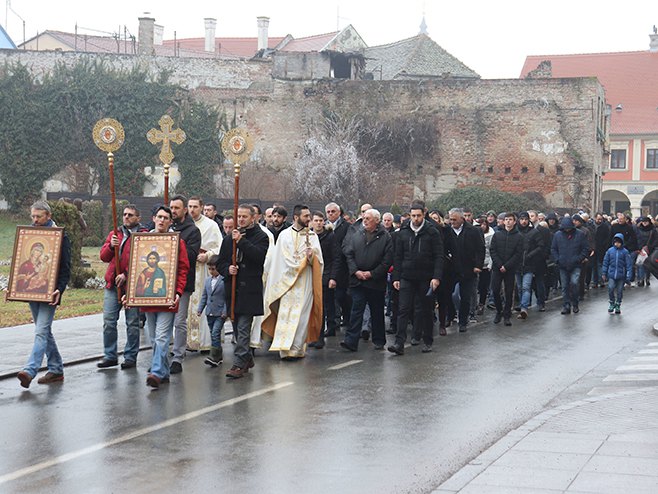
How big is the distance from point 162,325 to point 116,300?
52.6 inches

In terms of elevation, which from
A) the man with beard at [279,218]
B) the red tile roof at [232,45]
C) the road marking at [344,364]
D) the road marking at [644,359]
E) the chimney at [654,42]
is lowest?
the road marking at [344,364]

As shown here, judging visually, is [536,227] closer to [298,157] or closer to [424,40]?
[298,157]

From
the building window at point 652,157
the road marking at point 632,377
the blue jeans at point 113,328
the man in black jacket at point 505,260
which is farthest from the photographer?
the building window at point 652,157

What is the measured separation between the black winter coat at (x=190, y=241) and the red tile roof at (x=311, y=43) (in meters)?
57.7

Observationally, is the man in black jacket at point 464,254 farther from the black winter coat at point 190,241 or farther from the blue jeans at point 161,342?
the blue jeans at point 161,342

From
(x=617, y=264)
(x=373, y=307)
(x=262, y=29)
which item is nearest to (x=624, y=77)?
(x=262, y=29)

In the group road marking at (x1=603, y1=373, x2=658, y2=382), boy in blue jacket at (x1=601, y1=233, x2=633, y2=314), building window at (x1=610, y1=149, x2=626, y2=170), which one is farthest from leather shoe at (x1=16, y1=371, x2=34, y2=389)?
building window at (x1=610, y1=149, x2=626, y2=170)

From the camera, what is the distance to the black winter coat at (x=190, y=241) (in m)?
12.9

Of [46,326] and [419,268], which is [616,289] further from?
[46,326]

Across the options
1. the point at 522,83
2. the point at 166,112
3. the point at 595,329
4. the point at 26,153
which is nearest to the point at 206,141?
the point at 166,112

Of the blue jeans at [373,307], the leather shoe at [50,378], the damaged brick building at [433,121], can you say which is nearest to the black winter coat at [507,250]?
the blue jeans at [373,307]

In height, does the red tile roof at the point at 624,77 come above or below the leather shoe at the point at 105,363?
above

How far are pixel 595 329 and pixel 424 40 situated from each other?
159ft

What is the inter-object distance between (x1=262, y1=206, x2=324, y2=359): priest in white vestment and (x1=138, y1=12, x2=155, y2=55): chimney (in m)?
50.1
